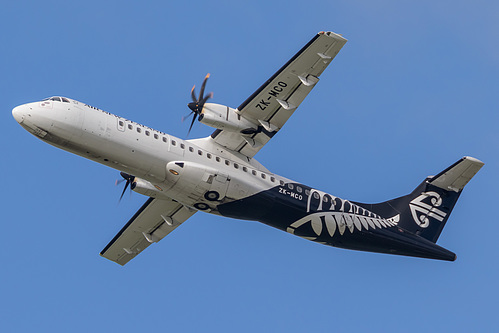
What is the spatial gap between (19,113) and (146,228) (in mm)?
7932

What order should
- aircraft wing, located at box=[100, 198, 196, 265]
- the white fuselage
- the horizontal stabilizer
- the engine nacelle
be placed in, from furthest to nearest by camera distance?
aircraft wing, located at box=[100, 198, 196, 265]
the horizontal stabilizer
the engine nacelle
the white fuselage

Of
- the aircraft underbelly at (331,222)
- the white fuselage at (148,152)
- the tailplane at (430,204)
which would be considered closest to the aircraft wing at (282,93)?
the white fuselage at (148,152)

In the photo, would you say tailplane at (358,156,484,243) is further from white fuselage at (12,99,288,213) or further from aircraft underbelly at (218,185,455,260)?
white fuselage at (12,99,288,213)

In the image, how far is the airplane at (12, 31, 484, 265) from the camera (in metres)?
24.0

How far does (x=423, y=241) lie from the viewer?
92.7 ft

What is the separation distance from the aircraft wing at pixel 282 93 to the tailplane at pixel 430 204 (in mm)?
5458

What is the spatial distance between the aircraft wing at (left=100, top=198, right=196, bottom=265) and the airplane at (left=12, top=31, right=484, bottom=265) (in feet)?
0.13

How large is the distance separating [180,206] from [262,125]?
5.06m

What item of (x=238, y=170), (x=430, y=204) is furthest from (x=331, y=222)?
(x=430, y=204)

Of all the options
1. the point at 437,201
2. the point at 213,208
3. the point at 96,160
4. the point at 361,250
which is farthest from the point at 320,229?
the point at 96,160

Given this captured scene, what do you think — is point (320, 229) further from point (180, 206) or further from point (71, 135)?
point (71, 135)

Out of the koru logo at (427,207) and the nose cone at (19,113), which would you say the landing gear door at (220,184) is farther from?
the koru logo at (427,207)

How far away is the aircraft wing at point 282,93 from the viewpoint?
24.1m

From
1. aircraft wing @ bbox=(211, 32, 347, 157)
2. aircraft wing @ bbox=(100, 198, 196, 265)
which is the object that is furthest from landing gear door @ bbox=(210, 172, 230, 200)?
aircraft wing @ bbox=(100, 198, 196, 265)
